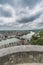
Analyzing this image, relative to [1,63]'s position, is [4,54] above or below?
above

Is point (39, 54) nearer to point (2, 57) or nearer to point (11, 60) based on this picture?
point (11, 60)

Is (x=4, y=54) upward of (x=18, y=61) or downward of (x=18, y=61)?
upward

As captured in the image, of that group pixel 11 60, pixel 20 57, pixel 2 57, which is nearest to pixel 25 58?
pixel 20 57

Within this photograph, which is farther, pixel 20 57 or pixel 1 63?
pixel 20 57

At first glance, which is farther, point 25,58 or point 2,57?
point 25,58

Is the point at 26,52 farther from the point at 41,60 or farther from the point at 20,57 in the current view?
the point at 41,60

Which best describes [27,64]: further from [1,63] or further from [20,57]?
[1,63]

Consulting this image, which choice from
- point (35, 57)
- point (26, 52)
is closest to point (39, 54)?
point (35, 57)

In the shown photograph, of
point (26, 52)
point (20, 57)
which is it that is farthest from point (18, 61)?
point (26, 52)
